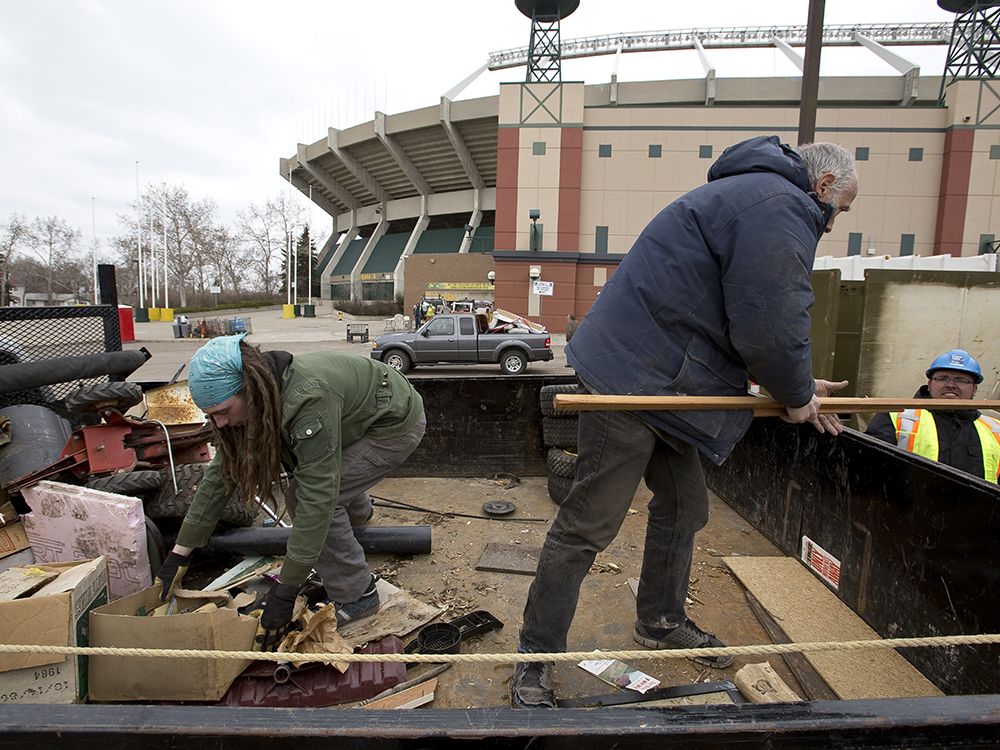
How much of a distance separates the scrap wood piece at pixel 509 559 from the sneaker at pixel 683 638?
0.76 meters

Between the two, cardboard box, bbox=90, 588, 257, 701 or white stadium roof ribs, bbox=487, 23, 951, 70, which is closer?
cardboard box, bbox=90, 588, 257, 701

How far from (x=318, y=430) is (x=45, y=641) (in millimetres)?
1076

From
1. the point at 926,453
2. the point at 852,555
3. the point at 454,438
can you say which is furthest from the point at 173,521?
the point at 926,453

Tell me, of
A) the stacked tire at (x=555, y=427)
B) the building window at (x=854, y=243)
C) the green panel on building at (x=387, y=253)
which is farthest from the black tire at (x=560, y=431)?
the green panel on building at (x=387, y=253)

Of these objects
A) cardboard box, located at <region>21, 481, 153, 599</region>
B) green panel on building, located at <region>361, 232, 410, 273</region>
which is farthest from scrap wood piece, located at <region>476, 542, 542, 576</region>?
green panel on building, located at <region>361, 232, 410, 273</region>

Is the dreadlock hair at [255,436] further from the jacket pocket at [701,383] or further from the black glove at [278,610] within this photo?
the jacket pocket at [701,383]

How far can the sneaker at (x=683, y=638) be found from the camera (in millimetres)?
2344

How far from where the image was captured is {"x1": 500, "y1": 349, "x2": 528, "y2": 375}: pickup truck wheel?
1500cm

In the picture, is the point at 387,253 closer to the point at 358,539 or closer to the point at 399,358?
the point at 399,358

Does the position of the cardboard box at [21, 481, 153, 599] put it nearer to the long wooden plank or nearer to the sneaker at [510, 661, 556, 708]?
the sneaker at [510, 661, 556, 708]

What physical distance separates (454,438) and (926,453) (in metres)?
3.00

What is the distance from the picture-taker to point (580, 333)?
81.7 inches

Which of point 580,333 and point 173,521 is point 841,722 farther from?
point 173,521

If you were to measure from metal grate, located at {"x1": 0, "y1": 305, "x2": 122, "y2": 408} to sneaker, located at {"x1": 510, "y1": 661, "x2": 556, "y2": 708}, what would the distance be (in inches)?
128
